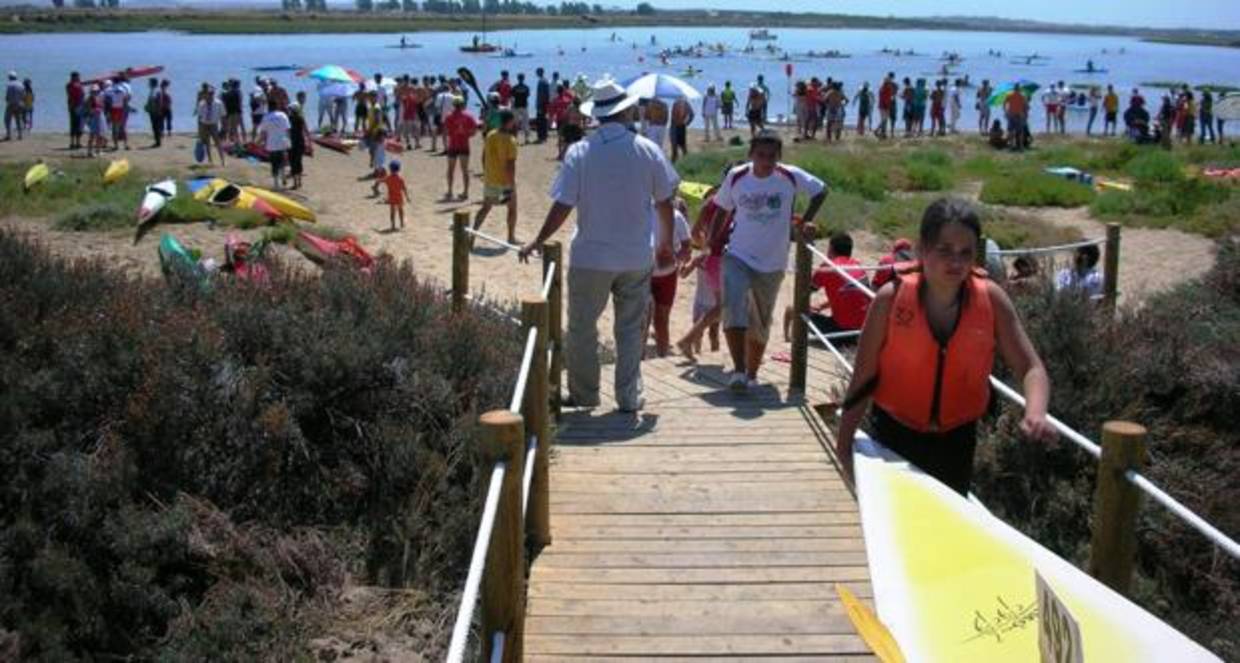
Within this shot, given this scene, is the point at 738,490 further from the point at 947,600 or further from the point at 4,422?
the point at 4,422

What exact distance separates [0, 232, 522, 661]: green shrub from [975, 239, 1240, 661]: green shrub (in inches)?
121

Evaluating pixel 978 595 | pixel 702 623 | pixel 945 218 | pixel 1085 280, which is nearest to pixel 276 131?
pixel 1085 280

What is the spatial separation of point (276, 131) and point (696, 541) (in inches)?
662

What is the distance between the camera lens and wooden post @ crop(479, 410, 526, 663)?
3.74 meters

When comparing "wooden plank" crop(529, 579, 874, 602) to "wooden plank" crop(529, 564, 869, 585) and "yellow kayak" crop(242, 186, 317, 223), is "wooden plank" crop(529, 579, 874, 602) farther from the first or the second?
"yellow kayak" crop(242, 186, 317, 223)

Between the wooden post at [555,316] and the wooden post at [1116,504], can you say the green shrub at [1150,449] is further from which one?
the wooden post at [555,316]

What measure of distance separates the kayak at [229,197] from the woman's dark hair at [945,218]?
573 inches

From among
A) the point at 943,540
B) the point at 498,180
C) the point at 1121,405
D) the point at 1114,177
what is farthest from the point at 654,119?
the point at 1114,177

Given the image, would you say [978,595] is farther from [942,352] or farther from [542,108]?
[542,108]

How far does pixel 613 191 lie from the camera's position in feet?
21.9

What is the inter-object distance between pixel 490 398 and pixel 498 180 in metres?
9.44

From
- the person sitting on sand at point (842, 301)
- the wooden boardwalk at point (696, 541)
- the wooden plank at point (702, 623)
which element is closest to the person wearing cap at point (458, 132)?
the person sitting on sand at point (842, 301)

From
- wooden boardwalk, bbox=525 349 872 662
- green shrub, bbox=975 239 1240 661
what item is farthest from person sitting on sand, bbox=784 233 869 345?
wooden boardwalk, bbox=525 349 872 662

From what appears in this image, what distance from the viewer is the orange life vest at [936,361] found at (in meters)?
4.19
